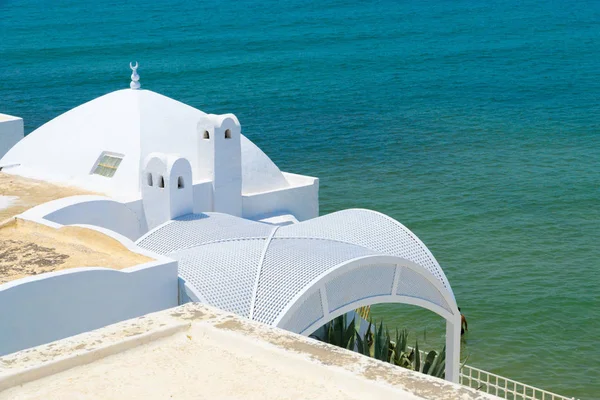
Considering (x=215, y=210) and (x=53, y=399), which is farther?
(x=215, y=210)

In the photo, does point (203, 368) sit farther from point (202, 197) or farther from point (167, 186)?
point (202, 197)

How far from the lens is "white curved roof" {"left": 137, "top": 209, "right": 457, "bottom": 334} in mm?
12797

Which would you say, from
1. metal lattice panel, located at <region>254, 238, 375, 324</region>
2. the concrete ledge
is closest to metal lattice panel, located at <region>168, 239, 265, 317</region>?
metal lattice panel, located at <region>254, 238, 375, 324</region>

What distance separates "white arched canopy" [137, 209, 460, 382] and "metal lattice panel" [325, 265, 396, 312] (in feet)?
0.05

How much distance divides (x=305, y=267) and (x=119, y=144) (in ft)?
26.0

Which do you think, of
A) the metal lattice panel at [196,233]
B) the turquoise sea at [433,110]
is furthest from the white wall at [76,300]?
the turquoise sea at [433,110]

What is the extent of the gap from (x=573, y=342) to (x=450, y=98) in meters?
38.9

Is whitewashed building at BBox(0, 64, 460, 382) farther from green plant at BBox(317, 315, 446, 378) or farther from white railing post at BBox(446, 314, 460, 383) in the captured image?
green plant at BBox(317, 315, 446, 378)

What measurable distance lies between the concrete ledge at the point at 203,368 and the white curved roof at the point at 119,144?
1185 centimetres

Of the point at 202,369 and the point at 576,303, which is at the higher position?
the point at 202,369

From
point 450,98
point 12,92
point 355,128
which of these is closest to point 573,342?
point 355,128

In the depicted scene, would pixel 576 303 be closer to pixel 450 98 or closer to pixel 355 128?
pixel 355 128

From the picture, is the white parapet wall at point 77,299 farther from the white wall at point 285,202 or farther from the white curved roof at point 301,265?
the white wall at point 285,202

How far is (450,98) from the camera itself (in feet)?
203
